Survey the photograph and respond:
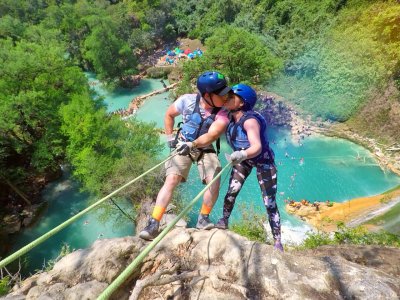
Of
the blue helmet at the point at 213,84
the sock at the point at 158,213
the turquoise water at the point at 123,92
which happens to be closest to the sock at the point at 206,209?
the sock at the point at 158,213

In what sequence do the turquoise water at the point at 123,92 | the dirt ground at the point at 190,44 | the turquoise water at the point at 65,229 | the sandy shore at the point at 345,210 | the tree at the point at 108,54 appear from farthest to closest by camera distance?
1. the dirt ground at the point at 190,44
2. the tree at the point at 108,54
3. the turquoise water at the point at 123,92
4. the turquoise water at the point at 65,229
5. the sandy shore at the point at 345,210

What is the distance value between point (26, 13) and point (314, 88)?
3857cm

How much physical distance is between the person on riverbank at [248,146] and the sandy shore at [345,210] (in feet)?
35.9

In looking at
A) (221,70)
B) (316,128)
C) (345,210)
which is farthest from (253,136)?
(316,128)

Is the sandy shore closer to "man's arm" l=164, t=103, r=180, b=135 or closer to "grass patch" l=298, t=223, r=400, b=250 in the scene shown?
"grass patch" l=298, t=223, r=400, b=250

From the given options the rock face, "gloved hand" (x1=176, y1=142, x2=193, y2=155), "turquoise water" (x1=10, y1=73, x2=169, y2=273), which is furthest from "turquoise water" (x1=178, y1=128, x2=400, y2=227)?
"gloved hand" (x1=176, y1=142, x2=193, y2=155)

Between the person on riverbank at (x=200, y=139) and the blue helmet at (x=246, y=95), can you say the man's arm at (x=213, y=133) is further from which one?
the blue helmet at (x=246, y=95)

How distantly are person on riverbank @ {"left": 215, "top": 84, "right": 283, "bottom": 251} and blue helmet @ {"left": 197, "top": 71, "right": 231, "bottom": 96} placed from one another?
22cm

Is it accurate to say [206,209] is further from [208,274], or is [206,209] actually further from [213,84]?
[213,84]

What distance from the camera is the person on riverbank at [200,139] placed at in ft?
12.2

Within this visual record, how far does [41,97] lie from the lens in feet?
59.1

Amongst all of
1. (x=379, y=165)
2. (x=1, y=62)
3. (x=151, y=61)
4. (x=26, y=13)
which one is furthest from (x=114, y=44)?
(x=379, y=165)

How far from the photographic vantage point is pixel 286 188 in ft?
56.3

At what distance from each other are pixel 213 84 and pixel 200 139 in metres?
0.69
